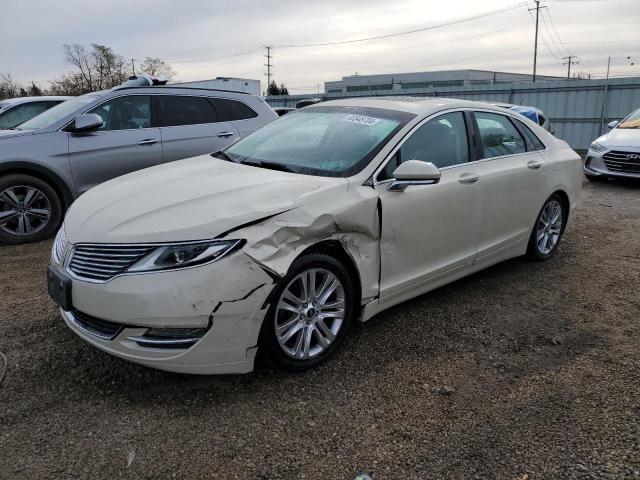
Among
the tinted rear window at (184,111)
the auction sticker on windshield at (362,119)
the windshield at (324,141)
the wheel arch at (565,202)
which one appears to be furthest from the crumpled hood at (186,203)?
the tinted rear window at (184,111)

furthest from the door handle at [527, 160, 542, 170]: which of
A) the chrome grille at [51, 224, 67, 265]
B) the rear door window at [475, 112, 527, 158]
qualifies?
the chrome grille at [51, 224, 67, 265]

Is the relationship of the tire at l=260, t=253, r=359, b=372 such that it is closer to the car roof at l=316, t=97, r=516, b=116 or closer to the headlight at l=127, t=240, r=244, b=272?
the headlight at l=127, t=240, r=244, b=272

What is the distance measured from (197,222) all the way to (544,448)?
2.04 meters

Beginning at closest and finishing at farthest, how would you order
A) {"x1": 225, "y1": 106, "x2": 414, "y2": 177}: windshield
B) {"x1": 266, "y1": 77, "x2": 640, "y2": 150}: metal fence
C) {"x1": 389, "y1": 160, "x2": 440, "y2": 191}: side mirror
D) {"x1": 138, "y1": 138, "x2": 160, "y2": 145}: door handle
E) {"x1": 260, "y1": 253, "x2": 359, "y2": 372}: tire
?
1. {"x1": 260, "y1": 253, "x2": 359, "y2": 372}: tire
2. {"x1": 389, "y1": 160, "x2": 440, "y2": 191}: side mirror
3. {"x1": 225, "y1": 106, "x2": 414, "y2": 177}: windshield
4. {"x1": 138, "y1": 138, "x2": 160, "y2": 145}: door handle
5. {"x1": 266, "y1": 77, "x2": 640, "y2": 150}: metal fence

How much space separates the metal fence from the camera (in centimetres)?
1584

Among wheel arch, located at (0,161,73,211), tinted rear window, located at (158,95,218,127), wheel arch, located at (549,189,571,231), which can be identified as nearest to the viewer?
wheel arch, located at (549,189,571,231)

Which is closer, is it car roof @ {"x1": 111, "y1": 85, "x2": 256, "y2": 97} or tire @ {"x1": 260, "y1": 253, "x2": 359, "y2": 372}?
tire @ {"x1": 260, "y1": 253, "x2": 359, "y2": 372}

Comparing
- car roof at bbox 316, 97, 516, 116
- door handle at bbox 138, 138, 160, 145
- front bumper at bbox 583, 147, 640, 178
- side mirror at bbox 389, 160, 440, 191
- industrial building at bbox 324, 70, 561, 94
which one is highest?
industrial building at bbox 324, 70, 561, 94

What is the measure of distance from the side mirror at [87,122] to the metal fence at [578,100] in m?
15.5

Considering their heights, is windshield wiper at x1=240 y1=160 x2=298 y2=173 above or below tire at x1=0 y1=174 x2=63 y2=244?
above

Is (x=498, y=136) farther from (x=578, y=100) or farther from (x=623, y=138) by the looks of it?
(x=578, y=100)

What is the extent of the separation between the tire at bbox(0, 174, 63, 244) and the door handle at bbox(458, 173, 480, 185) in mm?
4424

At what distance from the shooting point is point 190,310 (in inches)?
102

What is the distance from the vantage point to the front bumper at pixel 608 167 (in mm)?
9296
